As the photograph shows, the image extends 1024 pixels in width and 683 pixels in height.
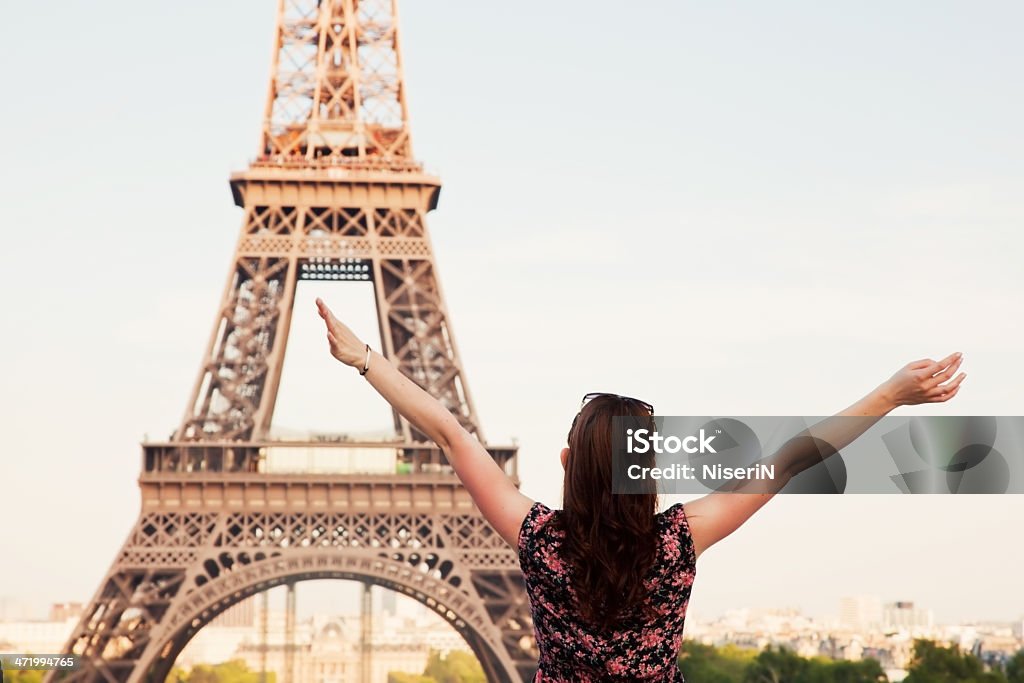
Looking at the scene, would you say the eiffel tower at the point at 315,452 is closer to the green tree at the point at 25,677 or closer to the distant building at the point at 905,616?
the green tree at the point at 25,677

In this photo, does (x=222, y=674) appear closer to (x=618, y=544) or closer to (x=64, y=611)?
(x=64, y=611)

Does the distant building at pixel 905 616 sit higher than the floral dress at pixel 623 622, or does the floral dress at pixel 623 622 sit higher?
the distant building at pixel 905 616

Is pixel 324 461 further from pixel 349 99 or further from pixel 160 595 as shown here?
pixel 349 99

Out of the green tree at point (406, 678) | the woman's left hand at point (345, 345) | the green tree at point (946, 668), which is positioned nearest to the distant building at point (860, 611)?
the green tree at point (406, 678)

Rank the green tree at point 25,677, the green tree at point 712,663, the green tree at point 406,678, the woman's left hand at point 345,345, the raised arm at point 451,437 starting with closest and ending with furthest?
the raised arm at point 451,437 → the woman's left hand at point 345,345 → the green tree at point 712,663 → the green tree at point 25,677 → the green tree at point 406,678

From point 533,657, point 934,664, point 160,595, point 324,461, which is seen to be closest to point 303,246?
point 324,461

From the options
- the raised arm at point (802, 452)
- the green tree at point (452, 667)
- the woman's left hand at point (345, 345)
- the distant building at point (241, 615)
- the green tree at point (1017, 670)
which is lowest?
the raised arm at point (802, 452)

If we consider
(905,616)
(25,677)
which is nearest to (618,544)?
(25,677)

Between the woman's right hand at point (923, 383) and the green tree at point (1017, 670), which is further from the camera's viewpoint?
the green tree at point (1017, 670)
